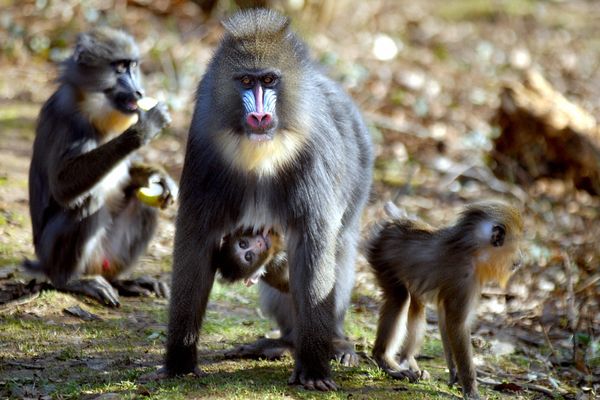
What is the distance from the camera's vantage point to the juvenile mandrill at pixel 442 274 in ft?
15.6

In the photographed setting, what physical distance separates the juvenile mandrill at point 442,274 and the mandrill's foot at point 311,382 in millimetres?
543

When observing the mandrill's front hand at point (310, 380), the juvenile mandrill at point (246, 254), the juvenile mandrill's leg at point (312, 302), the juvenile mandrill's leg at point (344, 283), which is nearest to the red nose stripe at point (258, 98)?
the juvenile mandrill's leg at point (312, 302)

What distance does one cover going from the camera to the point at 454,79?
12.8 m

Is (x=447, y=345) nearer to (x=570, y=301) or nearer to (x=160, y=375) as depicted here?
(x=160, y=375)

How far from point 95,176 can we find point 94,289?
755 millimetres

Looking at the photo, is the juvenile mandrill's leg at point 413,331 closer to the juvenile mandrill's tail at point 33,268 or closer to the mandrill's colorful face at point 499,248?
the mandrill's colorful face at point 499,248

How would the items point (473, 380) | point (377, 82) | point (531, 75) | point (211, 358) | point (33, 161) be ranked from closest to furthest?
point (473, 380), point (211, 358), point (33, 161), point (531, 75), point (377, 82)

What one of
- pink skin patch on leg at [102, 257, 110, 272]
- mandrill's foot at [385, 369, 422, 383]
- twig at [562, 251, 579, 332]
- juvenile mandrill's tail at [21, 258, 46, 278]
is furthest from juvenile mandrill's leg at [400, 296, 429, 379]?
juvenile mandrill's tail at [21, 258, 46, 278]

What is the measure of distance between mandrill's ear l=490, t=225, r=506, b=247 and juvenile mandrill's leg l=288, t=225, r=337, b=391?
858 millimetres

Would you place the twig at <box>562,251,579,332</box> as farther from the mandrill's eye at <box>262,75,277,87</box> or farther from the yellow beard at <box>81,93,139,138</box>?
the yellow beard at <box>81,93,139,138</box>

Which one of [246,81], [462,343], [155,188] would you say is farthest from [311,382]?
[155,188]

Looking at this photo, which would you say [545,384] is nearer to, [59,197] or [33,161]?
[59,197]

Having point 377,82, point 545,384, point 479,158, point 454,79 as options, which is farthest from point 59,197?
point 454,79

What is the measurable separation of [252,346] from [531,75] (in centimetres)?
582
